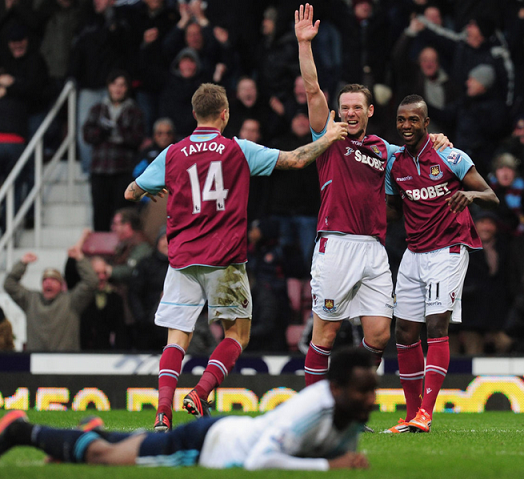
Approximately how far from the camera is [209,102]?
704cm

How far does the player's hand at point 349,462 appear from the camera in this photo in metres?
4.64

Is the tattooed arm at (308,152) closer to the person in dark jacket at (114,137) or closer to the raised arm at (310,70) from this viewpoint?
the raised arm at (310,70)

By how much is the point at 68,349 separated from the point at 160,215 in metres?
2.33

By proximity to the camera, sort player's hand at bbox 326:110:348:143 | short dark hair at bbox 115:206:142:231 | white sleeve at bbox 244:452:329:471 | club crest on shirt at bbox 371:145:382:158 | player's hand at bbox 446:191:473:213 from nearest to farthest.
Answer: white sleeve at bbox 244:452:329:471, player's hand at bbox 326:110:348:143, player's hand at bbox 446:191:473:213, club crest on shirt at bbox 371:145:382:158, short dark hair at bbox 115:206:142:231

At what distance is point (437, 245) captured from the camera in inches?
294

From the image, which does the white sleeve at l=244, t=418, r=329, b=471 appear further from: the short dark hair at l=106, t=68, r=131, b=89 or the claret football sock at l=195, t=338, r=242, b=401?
the short dark hair at l=106, t=68, r=131, b=89

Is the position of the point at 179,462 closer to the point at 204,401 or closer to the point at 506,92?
the point at 204,401

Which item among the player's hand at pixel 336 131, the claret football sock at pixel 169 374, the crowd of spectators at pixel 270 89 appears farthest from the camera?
the crowd of spectators at pixel 270 89

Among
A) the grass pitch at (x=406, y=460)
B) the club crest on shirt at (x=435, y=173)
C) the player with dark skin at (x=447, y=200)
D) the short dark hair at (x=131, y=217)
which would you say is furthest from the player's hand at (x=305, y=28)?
the short dark hair at (x=131, y=217)

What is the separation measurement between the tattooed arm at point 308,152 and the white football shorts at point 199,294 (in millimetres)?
809

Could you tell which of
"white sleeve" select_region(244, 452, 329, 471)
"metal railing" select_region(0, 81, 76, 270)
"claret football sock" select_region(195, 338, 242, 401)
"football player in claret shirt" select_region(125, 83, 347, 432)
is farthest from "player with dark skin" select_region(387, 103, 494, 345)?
"metal railing" select_region(0, 81, 76, 270)

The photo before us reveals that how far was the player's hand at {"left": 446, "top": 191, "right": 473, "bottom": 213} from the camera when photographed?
23.4 ft

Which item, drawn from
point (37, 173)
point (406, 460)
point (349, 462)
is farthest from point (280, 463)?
point (37, 173)

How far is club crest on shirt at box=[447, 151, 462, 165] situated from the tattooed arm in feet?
3.19
